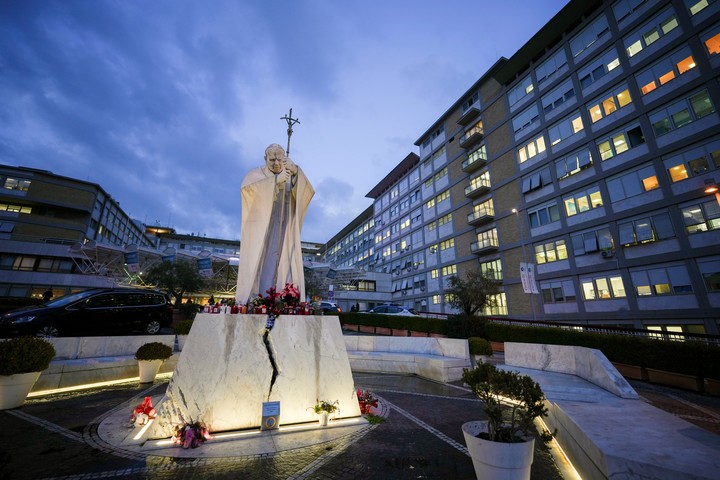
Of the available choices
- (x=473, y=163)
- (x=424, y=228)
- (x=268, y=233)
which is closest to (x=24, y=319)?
(x=268, y=233)

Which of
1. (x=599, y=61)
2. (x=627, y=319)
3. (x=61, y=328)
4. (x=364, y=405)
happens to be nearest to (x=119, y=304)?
(x=61, y=328)

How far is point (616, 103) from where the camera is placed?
75.4 ft

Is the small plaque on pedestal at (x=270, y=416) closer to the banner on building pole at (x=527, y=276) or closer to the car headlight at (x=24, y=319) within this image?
the car headlight at (x=24, y=319)

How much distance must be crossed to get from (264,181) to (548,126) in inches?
1167

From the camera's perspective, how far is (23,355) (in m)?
6.54

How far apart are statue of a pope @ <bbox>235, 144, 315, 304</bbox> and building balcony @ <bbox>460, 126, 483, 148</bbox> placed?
33.0 metres

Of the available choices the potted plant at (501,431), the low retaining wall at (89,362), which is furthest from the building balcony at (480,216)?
the potted plant at (501,431)

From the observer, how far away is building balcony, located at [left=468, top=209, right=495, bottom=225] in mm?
Answer: 32688

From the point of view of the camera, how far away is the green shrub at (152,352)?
9.41 metres

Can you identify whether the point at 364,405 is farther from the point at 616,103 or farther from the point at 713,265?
the point at 616,103

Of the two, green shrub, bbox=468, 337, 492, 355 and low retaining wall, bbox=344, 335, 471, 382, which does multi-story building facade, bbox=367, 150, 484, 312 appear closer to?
low retaining wall, bbox=344, 335, 471, 382

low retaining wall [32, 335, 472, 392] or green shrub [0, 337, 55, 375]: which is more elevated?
green shrub [0, 337, 55, 375]

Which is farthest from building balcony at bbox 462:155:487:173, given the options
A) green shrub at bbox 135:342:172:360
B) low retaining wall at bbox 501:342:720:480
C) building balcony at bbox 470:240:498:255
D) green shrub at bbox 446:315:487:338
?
green shrub at bbox 135:342:172:360

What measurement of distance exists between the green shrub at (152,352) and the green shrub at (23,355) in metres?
2.61
